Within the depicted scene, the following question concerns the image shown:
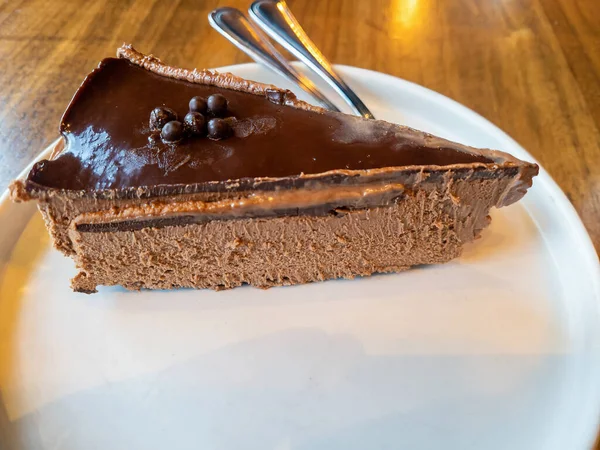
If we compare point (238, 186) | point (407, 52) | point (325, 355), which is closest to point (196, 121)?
point (238, 186)

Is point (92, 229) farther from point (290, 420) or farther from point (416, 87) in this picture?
point (416, 87)

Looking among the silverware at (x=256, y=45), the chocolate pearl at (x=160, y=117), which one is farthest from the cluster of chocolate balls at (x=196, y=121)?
the silverware at (x=256, y=45)

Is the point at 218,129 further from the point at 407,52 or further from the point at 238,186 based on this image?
the point at 407,52

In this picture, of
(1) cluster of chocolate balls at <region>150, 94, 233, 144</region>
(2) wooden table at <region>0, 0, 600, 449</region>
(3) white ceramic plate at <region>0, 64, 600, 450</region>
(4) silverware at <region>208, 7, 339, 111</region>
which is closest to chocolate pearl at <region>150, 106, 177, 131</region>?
(1) cluster of chocolate balls at <region>150, 94, 233, 144</region>

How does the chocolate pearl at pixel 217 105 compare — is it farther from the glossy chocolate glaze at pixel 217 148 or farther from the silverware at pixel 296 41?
the silverware at pixel 296 41

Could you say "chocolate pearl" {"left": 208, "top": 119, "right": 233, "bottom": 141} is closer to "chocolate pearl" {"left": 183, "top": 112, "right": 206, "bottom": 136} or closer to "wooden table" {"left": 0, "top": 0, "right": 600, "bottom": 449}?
"chocolate pearl" {"left": 183, "top": 112, "right": 206, "bottom": 136}
